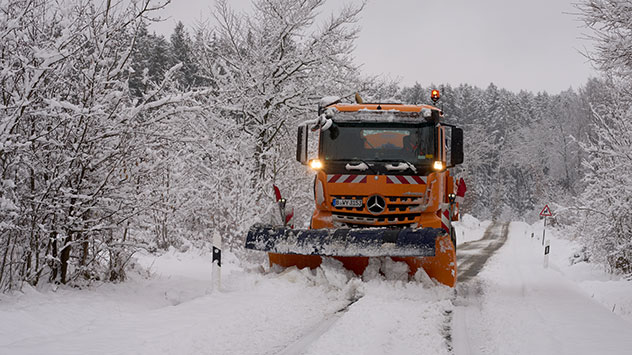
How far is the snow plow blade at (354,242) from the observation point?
6637 millimetres

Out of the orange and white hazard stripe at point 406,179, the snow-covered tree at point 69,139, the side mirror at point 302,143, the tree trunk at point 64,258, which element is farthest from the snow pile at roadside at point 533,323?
the tree trunk at point 64,258

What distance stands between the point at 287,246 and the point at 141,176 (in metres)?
2.20

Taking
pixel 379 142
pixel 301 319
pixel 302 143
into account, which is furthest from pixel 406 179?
pixel 301 319

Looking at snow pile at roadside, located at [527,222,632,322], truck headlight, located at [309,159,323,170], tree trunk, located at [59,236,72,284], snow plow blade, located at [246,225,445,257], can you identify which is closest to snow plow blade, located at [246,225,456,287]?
snow plow blade, located at [246,225,445,257]

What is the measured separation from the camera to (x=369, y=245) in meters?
6.78

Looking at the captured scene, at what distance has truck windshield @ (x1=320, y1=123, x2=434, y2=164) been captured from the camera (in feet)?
26.0

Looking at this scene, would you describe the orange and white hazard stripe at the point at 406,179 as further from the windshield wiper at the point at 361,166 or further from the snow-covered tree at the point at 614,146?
the snow-covered tree at the point at 614,146

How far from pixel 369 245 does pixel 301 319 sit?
1.64 m

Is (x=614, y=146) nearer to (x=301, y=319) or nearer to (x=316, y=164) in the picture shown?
(x=316, y=164)

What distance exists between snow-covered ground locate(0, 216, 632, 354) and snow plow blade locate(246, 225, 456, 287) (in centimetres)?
30

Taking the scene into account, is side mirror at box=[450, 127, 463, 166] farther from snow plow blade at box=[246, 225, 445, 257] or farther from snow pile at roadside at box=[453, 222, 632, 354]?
snow pile at roadside at box=[453, 222, 632, 354]

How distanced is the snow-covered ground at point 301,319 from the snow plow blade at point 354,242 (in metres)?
0.42

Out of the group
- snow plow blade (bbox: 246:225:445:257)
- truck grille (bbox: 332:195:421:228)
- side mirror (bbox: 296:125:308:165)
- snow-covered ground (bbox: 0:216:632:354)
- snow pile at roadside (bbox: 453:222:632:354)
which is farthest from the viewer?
side mirror (bbox: 296:125:308:165)

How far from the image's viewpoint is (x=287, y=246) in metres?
7.23
